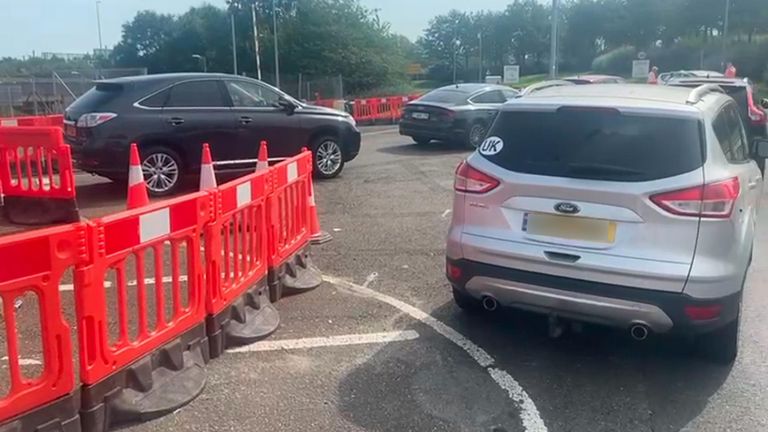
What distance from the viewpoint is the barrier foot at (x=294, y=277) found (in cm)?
564

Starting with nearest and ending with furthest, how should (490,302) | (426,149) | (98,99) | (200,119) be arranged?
(490,302) → (98,99) → (200,119) → (426,149)

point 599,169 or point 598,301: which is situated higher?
point 599,169

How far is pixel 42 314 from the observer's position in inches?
125

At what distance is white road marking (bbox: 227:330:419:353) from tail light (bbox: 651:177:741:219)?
6.32ft

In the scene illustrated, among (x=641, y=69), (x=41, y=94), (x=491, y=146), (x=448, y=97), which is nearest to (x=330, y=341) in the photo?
(x=491, y=146)

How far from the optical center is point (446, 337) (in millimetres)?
4961

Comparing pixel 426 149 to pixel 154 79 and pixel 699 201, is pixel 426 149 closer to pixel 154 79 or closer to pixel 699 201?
pixel 154 79

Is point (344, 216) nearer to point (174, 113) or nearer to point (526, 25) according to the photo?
point (174, 113)

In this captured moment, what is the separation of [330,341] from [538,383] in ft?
4.76

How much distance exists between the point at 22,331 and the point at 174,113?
5.80 m

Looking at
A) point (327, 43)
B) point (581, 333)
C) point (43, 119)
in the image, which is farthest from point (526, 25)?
point (581, 333)

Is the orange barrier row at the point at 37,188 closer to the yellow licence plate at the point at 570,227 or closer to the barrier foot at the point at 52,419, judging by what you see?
the barrier foot at the point at 52,419

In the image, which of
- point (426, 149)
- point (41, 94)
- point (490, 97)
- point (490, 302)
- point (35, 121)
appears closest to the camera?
point (490, 302)

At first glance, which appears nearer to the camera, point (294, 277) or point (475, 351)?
point (475, 351)
